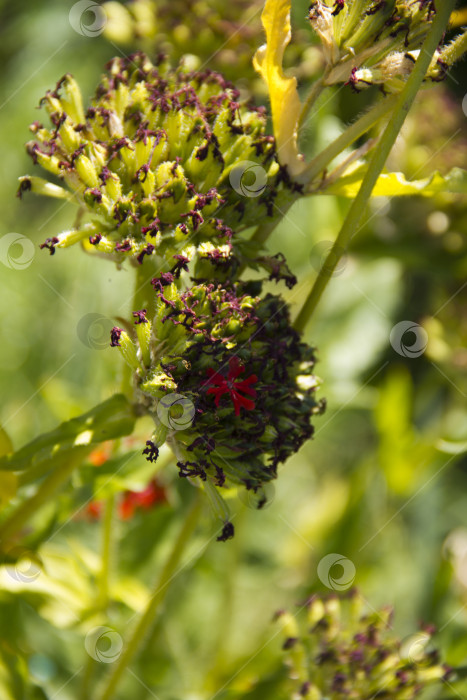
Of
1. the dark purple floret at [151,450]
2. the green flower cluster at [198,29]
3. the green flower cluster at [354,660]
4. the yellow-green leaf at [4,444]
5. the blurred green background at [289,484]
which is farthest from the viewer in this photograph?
the green flower cluster at [198,29]

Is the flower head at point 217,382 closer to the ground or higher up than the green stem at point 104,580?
higher up

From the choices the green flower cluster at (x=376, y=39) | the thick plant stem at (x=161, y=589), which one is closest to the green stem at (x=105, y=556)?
the thick plant stem at (x=161, y=589)

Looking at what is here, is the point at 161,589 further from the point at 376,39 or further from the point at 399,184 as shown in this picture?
the point at 376,39

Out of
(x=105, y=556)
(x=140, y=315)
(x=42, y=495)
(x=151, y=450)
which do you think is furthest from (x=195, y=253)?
(x=105, y=556)

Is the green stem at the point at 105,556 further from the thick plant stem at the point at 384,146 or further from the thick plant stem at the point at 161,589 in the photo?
the thick plant stem at the point at 384,146

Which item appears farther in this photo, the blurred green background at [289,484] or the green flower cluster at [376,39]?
the blurred green background at [289,484]

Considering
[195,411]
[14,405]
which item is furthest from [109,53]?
[195,411]
